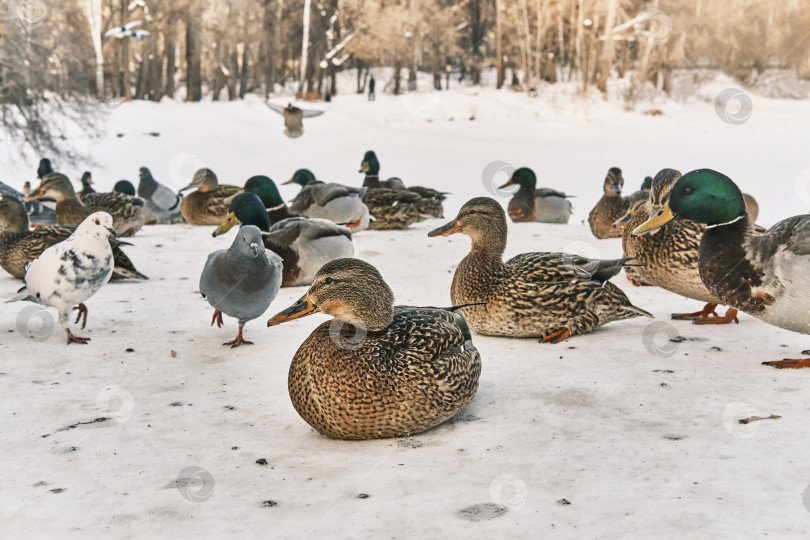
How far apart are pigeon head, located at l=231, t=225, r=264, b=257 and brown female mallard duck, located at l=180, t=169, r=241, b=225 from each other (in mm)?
5257

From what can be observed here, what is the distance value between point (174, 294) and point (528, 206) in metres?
5.56

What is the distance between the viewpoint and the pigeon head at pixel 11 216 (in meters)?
5.98

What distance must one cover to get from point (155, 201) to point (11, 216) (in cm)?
468

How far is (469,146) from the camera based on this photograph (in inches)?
850

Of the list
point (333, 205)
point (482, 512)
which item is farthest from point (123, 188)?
point (482, 512)

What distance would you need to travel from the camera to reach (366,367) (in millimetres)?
3203

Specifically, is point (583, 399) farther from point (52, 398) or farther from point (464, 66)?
point (464, 66)

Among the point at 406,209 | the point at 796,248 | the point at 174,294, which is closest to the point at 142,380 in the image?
the point at 174,294

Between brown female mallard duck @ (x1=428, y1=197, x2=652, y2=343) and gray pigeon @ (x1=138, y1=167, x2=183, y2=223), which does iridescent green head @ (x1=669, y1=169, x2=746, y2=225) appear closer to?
brown female mallard duck @ (x1=428, y1=197, x2=652, y2=343)

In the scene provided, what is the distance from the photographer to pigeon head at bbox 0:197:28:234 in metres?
5.98

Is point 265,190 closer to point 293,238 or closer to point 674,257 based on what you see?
point 293,238

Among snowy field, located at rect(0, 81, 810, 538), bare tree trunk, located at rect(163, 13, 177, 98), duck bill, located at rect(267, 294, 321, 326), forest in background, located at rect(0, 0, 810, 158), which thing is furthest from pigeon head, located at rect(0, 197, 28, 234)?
bare tree trunk, located at rect(163, 13, 177, 98)

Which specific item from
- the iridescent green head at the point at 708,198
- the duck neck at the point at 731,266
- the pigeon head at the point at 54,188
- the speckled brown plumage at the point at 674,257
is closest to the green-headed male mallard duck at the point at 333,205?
the pigeon head at the point at 54,188

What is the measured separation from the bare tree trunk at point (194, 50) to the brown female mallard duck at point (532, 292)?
94.2 feet
